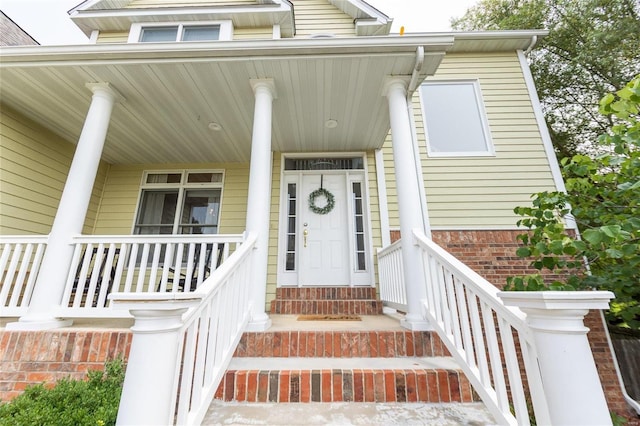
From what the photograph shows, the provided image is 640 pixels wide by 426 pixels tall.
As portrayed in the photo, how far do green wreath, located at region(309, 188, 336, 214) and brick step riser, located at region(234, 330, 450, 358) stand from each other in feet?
8.33

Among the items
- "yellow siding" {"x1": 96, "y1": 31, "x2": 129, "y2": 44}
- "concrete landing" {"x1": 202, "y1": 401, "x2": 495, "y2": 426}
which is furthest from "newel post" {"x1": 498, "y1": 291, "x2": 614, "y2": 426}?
"yellow siding" {"x1": 96, "y1": 31, "x2": 129, "y2": 44}

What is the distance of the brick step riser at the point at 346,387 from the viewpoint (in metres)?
1.62

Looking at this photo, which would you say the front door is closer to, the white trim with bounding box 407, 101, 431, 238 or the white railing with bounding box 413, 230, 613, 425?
the white trim with bounding box 407, 101, 431, 238

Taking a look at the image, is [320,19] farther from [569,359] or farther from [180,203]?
[569,359]

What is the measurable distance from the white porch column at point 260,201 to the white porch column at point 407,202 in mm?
1254

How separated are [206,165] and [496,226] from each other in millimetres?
5003

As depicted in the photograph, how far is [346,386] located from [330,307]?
5.85ft

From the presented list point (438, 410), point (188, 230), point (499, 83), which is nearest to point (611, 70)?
point (499, 83)

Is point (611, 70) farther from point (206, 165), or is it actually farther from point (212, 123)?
point (206, 165)

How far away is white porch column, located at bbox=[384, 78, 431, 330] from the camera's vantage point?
227 centimetres

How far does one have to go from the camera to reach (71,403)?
1642 millimetres

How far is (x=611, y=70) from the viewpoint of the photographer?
5996mm

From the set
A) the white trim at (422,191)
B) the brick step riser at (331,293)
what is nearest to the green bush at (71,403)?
the brick step riser at (331,293)

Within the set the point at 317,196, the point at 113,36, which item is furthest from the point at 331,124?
the point at 113,36
